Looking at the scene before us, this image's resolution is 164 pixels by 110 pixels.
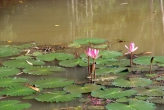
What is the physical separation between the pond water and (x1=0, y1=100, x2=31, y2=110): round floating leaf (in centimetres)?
65

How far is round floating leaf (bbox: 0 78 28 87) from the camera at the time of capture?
3178 mm

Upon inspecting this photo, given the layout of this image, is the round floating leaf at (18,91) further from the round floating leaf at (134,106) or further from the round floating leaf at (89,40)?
the round floating leaf at (89,40)

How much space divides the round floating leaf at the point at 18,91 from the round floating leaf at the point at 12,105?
0.13 m

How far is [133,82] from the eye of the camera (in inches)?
122

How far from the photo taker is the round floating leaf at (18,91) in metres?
3.00

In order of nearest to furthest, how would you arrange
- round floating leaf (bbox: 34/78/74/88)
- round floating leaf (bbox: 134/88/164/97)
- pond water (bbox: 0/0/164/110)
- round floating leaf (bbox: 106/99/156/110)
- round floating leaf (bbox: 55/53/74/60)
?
1. round floating leaf (bbox: 106/99/156/110)
2. round floating leaf (bbox: 134/88/164/97)
3. round floating leaf (bbox: 34/78/74/88)
4. round floating leaf (bbox: 55/53/74/60)
5. pond water (bbox: 0/0/164/110)

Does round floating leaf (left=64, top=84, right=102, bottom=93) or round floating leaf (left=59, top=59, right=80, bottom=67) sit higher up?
round floating leaf (left=59, top=59, right=80, bottom=67)

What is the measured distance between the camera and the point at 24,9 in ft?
22.4

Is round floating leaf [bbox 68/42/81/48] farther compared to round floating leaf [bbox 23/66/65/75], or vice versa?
round floating leaf [bbox 68/42/81/48]

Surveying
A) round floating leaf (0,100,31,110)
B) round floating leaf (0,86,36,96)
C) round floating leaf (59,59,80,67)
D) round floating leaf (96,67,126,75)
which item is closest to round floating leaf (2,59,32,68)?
round floating leaf (59,59,80,67)

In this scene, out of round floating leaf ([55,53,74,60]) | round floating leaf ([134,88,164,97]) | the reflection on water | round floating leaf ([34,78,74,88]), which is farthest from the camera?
the reflection on water

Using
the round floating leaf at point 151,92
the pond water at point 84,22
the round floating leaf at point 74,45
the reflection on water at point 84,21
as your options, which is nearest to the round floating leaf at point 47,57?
the pond water at point 84,22

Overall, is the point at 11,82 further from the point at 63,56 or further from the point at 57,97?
the point at 63,56

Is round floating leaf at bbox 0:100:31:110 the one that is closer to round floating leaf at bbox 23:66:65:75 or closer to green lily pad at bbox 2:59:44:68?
round floating leaf at bbox 23:66:65:75
